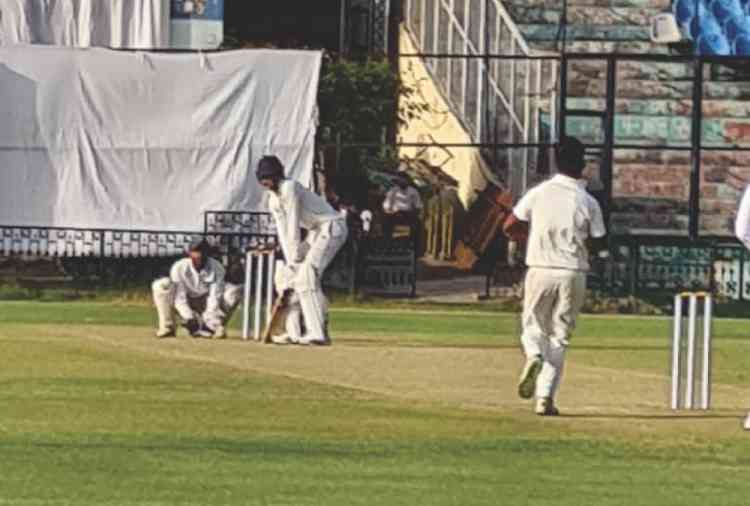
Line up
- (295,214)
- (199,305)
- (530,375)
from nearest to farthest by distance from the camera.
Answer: (530,375) → (295,214) → (199,305)

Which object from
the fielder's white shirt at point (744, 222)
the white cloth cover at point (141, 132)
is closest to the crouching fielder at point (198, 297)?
the fielder's white shirt at point (744, 222)

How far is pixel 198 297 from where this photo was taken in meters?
23.1

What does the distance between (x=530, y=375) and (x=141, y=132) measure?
15.5 meters

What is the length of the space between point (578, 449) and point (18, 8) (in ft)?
68.3

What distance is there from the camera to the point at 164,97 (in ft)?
103

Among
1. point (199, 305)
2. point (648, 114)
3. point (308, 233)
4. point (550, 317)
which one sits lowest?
point (199, 305)

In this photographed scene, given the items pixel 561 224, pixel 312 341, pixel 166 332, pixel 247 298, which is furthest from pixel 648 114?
pixel 561 224

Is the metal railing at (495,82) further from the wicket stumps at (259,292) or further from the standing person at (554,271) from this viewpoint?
the standing person at (554,271)

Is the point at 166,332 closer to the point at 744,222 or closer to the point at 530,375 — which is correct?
the point at 530,375

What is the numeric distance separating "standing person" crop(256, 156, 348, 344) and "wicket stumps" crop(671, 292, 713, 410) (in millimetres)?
4761

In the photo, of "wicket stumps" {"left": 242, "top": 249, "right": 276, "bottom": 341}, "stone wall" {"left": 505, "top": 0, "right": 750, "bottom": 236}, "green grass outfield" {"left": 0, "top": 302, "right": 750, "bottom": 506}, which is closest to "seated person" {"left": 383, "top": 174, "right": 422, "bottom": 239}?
"stone wall" {"left": 505, "top": 0, "right": 750, "bottom": 236}

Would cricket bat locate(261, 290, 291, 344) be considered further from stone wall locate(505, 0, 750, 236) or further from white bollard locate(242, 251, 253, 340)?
stone wall locate(505, 0, 750, 236)

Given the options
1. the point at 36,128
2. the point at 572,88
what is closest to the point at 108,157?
the point at 36,128

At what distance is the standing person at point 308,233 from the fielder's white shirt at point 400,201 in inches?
415
